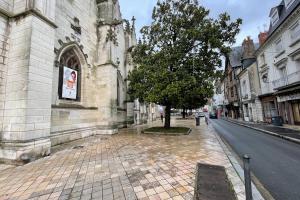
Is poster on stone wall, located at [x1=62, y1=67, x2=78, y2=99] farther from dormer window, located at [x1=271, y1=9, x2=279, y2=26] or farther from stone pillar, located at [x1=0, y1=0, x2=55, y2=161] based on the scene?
dormer window, located at [x1=271, y1=9, x2=279, y2=26]

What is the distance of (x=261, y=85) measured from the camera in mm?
18672

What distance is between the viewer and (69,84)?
29.0 feet

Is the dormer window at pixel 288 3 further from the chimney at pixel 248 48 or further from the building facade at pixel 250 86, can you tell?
the chimney at pixel 248 48

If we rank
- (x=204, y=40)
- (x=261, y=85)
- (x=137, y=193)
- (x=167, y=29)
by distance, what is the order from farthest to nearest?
1. (x=261, y=85)
2. (x=167, y=29)
3. (x=204, y=40)
4. (x=137, y=193)

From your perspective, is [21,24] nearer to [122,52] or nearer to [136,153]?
[136,153]

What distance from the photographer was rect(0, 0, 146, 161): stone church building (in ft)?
17.5

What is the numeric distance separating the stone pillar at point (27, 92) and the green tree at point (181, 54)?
5698 mm

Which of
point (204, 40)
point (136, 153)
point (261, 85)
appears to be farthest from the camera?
point (261, 85)

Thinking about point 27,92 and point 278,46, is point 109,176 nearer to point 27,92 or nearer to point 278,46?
point 27,92

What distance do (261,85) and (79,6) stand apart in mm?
18928

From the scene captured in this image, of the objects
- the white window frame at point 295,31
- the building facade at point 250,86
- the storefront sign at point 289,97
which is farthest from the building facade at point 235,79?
the white window frame at point 295,31

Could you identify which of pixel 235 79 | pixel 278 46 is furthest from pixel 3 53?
pixel 235 79

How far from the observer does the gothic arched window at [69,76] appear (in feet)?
27.5

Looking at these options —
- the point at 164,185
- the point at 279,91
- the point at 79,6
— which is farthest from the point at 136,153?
the point at 279,91
